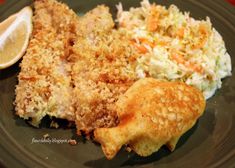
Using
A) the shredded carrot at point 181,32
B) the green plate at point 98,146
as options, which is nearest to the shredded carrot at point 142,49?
the shredded carrot at point 181,32

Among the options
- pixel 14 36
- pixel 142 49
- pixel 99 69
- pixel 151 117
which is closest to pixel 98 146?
pixel 151 117

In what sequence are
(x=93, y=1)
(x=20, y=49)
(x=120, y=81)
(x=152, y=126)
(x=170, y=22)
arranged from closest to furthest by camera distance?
(x=152, y=126) < (x=120, y=81) < (x=20, y=49) < (x=170, y=22) < (x=93, y=1)

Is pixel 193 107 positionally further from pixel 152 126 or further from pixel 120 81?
pixel 120 81

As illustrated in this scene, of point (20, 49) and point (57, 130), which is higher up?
point (20, 49)

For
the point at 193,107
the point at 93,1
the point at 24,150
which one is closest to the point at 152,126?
the point at 193,107

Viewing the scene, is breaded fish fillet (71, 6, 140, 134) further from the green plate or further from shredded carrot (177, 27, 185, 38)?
shredded carrot (177, 27, 185, 38)

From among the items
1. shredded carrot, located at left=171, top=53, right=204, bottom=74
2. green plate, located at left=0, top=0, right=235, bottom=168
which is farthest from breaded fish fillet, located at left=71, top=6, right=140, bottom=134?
shredded carrot, located at left=171, top=53, right=204, bottom=74
